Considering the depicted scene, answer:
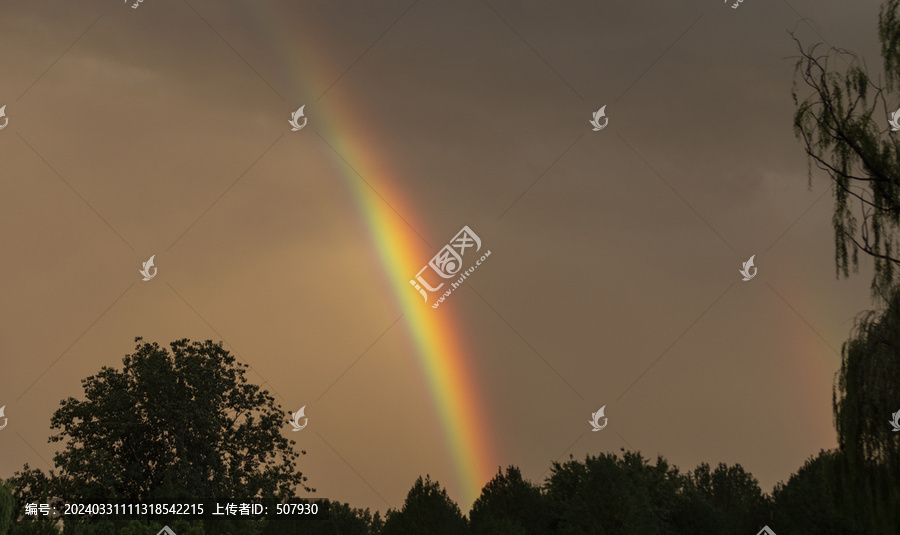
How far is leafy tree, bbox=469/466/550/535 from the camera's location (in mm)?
57812

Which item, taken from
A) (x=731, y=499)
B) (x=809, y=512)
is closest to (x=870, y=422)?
(x=809, y=512)

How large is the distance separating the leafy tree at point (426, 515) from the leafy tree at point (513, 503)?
248cm

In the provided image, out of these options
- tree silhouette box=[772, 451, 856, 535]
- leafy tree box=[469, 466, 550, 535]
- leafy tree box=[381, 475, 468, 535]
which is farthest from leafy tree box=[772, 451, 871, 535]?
leafy tree box=[381, 475, 468, 535]

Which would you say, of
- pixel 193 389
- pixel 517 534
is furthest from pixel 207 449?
pixel 517 534

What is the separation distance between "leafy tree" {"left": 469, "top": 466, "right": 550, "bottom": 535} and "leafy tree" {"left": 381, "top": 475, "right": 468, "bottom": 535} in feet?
8.14

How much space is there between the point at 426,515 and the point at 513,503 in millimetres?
7910

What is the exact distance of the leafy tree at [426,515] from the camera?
174ft

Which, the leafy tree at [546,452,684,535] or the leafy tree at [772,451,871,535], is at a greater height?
the leafy tree at [546,452,684,535]

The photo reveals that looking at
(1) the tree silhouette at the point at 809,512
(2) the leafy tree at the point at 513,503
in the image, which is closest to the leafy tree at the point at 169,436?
(2) the leafy tree at the point at 513,503

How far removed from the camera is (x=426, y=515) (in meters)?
53.5

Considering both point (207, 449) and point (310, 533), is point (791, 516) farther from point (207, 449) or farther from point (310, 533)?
point (207, 449)

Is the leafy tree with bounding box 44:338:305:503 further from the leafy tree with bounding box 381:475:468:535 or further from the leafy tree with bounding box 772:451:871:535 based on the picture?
the leafy tree with bounding box 772:451:871:535

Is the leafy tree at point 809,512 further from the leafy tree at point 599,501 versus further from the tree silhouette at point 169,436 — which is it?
the tree silhouette at point 169,436

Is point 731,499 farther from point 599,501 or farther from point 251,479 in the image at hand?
point 251,479
